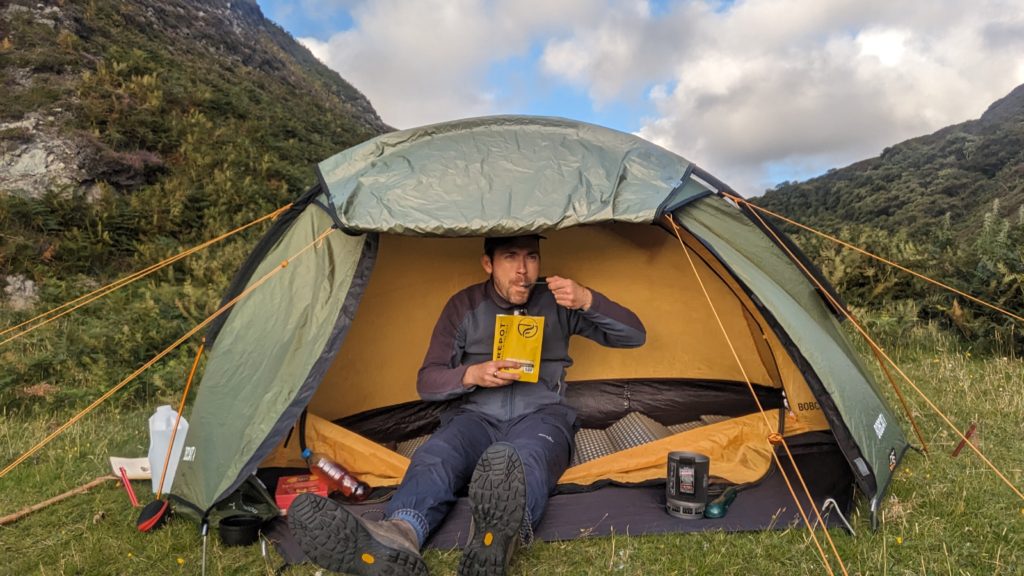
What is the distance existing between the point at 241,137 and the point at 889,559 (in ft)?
38.5

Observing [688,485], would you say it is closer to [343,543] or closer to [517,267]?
[517,267]

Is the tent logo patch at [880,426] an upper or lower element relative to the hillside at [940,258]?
lower

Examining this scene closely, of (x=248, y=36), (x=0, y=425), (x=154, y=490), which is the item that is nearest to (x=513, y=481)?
(x=154, y=490)

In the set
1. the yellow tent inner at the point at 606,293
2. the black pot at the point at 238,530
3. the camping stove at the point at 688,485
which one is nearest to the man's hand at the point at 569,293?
the camping stove at the point at 688,485

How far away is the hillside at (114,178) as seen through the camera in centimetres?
573

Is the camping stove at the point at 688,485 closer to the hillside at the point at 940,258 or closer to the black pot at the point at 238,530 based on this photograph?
the black pot at the point at 238,530

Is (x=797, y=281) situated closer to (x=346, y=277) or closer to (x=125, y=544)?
(x=346, y=277)

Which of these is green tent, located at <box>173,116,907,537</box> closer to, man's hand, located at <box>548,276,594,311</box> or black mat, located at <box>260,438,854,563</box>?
black mat, located at <box>260,438,854,563</box>

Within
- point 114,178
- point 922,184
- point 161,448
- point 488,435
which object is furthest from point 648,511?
point 922,184

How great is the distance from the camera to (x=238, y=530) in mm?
2516

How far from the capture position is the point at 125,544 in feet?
8.54

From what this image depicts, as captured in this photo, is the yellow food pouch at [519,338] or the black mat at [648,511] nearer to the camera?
the black mat at [648,511]

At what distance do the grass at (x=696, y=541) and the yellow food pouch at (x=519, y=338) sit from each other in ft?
3.05

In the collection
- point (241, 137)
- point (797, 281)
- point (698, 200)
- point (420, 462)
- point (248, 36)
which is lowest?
point (420, 462)
